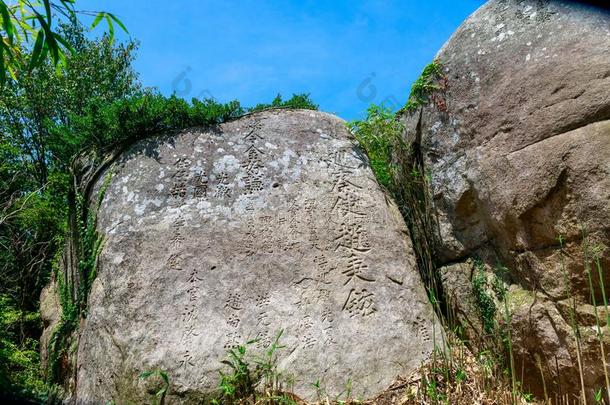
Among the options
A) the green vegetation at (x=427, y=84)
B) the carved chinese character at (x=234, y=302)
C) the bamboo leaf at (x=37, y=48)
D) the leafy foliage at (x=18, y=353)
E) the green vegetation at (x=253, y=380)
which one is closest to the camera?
the bamboo leaf at (x=37, y=48)

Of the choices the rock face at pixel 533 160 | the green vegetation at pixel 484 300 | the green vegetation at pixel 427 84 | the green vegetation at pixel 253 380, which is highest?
the green vegetation at pixel 427 84

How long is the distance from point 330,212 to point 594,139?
2.33 m

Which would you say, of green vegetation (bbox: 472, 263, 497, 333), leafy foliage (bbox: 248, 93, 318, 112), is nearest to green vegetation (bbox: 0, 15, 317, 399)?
leafy foliage (bbox: 248, 93, 318, 112)

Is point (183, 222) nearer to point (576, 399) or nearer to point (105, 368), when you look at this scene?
point (105, 368)

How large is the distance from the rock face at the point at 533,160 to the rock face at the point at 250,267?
0.76 m

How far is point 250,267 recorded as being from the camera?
5230mm

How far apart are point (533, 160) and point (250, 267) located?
2.49 metres

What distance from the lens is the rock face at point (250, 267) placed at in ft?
15.9

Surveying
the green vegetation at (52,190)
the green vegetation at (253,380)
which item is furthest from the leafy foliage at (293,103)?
the green vegetation at (253,380)

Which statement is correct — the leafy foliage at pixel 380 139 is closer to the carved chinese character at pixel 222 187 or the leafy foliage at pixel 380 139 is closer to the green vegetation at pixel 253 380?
the carved chinese character at pixel 222 187

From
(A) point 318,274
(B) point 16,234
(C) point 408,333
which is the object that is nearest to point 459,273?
(C) point 408,333

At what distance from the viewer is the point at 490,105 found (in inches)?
196

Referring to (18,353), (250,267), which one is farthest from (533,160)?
(18,353)

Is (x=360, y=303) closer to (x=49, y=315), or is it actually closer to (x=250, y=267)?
(x=250, y=267)
